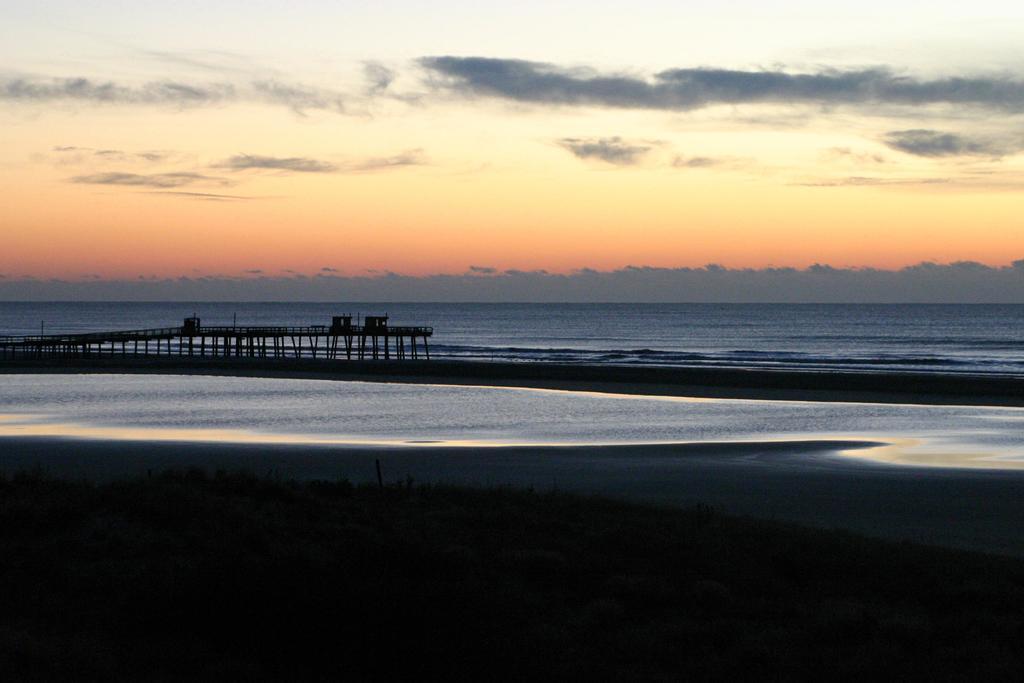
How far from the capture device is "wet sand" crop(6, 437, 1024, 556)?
17.9m

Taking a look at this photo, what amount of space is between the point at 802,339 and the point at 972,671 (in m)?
120

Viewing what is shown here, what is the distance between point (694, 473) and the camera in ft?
76.8

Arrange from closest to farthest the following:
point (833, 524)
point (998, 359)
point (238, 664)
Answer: point (238, 664) < point (833, 524) < point (998, 359)

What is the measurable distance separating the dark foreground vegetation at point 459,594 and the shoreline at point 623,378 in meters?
32.5

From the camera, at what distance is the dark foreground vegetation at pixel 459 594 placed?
9.95 metres

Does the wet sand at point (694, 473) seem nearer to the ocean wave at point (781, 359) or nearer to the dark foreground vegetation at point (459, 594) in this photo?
the dark foreground vegetation at point (459, 594)

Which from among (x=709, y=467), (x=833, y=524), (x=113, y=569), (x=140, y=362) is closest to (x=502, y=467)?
(x=709, y=467)

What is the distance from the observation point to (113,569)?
479 inches

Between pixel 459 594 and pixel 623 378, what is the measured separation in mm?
44871

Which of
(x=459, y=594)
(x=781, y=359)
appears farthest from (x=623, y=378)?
(x=459, y=594)

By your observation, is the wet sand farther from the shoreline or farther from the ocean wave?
the ocean wave

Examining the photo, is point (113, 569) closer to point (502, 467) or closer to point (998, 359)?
point (502, 467)

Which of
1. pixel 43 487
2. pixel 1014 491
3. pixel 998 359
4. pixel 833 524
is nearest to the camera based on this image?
pixel 43 487

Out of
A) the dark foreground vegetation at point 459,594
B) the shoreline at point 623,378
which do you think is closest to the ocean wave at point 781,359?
the shoreline at point 623,378
